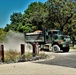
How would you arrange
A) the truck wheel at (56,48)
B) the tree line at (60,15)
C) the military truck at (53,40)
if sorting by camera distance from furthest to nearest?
the tree line at (60,15) → the military truck at (53,40) → the truck wheel at (56,48)

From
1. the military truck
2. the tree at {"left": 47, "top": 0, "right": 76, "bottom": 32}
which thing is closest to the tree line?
the tree at {"left": 47, "top": 0, "right": 76, "bottom": 32}

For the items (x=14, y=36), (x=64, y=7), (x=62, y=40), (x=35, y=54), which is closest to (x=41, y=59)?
(x=35, y=54)

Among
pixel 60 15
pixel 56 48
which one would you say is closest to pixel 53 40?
pixel 56 48

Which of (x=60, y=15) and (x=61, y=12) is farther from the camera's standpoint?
(x=60, y=15)

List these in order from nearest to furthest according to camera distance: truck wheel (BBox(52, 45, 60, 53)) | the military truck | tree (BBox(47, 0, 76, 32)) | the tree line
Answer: truck wheel (BBox(52, 45, 60, 53)) < the military truck < tree (BBox(47, 0, 76, 32)) < the tree line

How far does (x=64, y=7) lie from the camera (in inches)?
2050

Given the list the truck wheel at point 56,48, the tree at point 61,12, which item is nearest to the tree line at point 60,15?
the tree at point 61,12

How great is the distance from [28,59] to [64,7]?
33798mm

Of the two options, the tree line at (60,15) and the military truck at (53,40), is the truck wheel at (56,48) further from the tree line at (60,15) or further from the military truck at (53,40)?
the tree line at (60,15)

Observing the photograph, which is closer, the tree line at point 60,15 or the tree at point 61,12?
the tree at point 61,12

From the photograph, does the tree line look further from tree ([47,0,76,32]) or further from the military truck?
the military truck

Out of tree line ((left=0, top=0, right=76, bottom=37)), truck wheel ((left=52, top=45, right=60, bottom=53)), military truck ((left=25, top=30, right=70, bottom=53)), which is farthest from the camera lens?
tree line ((left=0, top=0, right=76, bottom=37))

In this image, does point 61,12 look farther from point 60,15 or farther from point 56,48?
point 56,48

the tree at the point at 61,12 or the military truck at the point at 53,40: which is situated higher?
the tree at the point at 61,12
